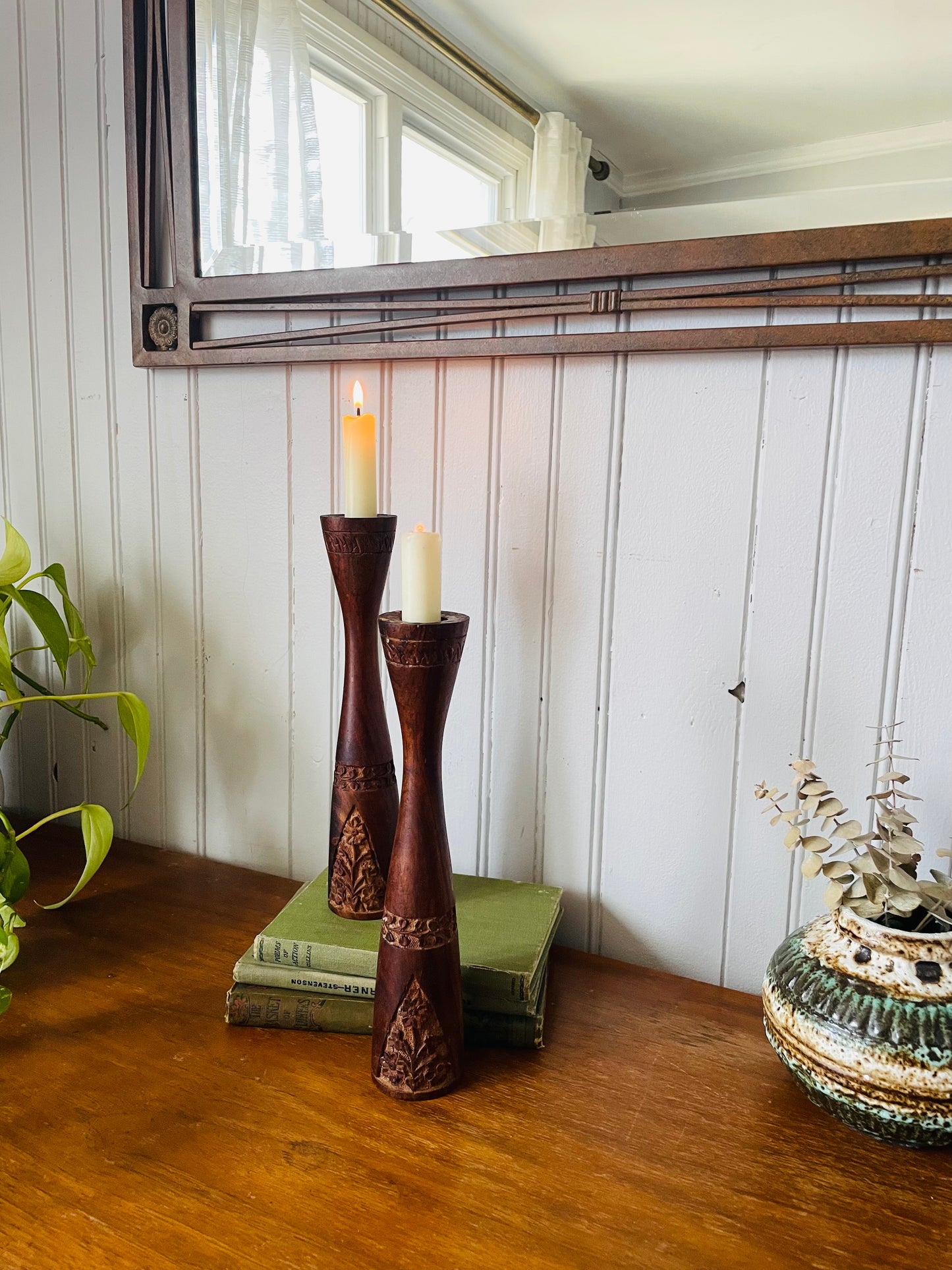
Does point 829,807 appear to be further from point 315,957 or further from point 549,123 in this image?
point 549,123

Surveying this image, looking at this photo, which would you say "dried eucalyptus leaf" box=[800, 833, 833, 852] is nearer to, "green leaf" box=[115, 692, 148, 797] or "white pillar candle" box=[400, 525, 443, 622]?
"white pillar candle" box=[400, 525, 443, 622]

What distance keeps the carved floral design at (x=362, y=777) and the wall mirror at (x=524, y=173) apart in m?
0.38

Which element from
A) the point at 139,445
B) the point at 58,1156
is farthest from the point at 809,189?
the point at 58,1156

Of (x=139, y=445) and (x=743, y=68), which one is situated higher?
(x=743, y=68)

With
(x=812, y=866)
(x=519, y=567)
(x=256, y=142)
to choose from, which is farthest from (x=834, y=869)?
(x=256, y=142)

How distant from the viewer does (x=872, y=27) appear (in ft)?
2.04

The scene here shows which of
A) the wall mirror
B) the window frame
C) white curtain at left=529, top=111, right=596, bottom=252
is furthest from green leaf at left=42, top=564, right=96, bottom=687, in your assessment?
white curtain at left=529, top=111, right=596, bottom=252

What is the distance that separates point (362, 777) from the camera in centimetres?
78

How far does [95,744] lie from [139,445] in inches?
14.4

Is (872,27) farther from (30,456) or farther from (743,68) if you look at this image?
(30,456)

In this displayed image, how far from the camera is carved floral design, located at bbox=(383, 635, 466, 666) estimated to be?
60 centimetres

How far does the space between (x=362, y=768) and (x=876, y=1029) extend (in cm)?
43

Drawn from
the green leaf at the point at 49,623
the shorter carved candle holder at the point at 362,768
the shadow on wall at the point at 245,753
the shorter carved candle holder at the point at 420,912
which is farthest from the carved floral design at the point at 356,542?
the green leaf at the point at 49,623

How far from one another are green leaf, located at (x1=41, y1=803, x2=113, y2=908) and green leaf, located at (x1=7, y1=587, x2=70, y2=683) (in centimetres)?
16
